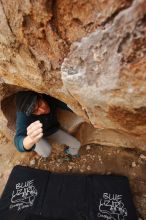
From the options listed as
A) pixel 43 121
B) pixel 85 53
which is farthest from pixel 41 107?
pixel 85 53

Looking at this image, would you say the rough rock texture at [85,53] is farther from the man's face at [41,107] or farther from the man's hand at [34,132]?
the man's face at [41,107]

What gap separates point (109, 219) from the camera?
1632mm

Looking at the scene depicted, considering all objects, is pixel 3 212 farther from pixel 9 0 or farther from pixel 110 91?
pixel 9 0

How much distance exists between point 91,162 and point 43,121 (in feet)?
1.71

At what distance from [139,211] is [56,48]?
124 centimetres

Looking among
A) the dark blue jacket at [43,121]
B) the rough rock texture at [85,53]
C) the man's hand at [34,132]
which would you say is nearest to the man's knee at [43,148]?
the dark blue jacket at [43,121]

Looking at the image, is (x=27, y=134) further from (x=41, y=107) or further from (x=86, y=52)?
(x=86, y=52)

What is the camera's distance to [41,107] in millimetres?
1759

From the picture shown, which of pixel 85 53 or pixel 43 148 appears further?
pixel 43 148

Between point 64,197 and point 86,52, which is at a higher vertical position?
point 86,52

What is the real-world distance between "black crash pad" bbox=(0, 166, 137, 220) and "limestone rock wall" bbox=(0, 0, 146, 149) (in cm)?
67

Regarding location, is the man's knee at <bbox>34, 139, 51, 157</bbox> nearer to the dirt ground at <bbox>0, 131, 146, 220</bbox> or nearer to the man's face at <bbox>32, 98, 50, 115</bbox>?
the dirt ground at <bbox>0, 131, 146, 220</bbox>

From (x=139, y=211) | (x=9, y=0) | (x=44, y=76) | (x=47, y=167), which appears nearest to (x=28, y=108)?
(x=44, y=76)

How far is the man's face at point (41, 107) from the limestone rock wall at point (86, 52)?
408mm
